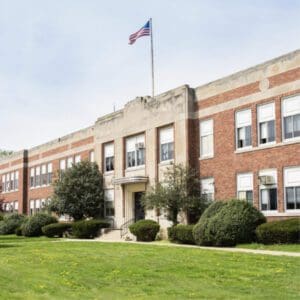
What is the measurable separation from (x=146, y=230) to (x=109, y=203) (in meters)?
11.1

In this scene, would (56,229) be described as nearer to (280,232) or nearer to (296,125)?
(296,125)

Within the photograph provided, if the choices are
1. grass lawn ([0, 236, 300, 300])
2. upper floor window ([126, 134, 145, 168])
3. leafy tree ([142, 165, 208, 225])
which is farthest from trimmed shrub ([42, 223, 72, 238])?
grass lawn ([0, 236, 300, 300])

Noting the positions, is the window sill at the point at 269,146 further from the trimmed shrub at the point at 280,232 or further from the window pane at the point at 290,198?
the trimmed shrub at the point at 280,232

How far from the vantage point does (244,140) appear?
3453cm

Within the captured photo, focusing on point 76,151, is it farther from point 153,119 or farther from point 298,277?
point 298,277

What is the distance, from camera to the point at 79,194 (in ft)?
158

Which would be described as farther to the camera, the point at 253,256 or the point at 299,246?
the point at 299,246

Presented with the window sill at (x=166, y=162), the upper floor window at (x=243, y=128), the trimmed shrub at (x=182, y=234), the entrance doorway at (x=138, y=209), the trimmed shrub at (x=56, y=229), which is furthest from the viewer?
the trimmed shrub at (x=56, y=229)

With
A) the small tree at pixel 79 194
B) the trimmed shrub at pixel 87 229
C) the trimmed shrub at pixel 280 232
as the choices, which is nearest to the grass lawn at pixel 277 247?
the trimmed shrub at pixel 280 232

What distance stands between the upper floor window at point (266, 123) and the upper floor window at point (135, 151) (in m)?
11.7

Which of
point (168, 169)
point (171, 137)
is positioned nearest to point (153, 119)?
point (171, 137)

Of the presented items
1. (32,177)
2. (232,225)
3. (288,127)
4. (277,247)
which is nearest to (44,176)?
(32,177)

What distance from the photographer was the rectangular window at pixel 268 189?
32188mm

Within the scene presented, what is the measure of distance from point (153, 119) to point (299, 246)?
1796 centimetres
